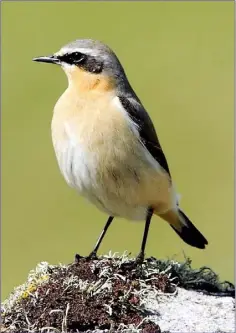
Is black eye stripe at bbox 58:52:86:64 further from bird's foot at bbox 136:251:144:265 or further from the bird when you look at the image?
bird's foot at bbox 136:251:144:265

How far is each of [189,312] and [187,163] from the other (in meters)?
→ 11.5

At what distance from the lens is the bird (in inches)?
282

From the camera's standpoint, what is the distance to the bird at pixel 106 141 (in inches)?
282

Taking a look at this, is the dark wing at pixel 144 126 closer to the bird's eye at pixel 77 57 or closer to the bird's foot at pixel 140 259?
the bird's eye at pixel 77 57

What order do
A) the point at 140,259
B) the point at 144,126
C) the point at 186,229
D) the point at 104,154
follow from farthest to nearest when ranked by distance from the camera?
1. the point at 186,229
2. the point at 144,126
3. the point at 104,154
4. the point at 140,259

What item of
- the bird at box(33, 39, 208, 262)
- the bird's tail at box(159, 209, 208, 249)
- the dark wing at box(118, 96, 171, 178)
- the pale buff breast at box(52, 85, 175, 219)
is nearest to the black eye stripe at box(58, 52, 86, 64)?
the bird at box(33, 39, 208, 262)

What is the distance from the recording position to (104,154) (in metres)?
7.13

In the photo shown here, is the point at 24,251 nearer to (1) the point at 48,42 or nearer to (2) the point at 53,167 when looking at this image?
(2) the point at 53,167

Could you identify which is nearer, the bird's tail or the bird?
the bird

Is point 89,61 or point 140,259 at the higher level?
point 89,61

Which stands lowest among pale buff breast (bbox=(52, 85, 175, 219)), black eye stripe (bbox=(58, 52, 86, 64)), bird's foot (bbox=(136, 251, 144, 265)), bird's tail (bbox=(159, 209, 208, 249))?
bird's foot (bbox=(136, 251, 144, 265))

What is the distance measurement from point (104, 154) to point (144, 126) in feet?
2.20

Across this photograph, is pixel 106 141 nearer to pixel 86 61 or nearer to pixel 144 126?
pixel 144 126

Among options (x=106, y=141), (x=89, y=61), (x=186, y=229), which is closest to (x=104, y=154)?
(x=106, y=141)
